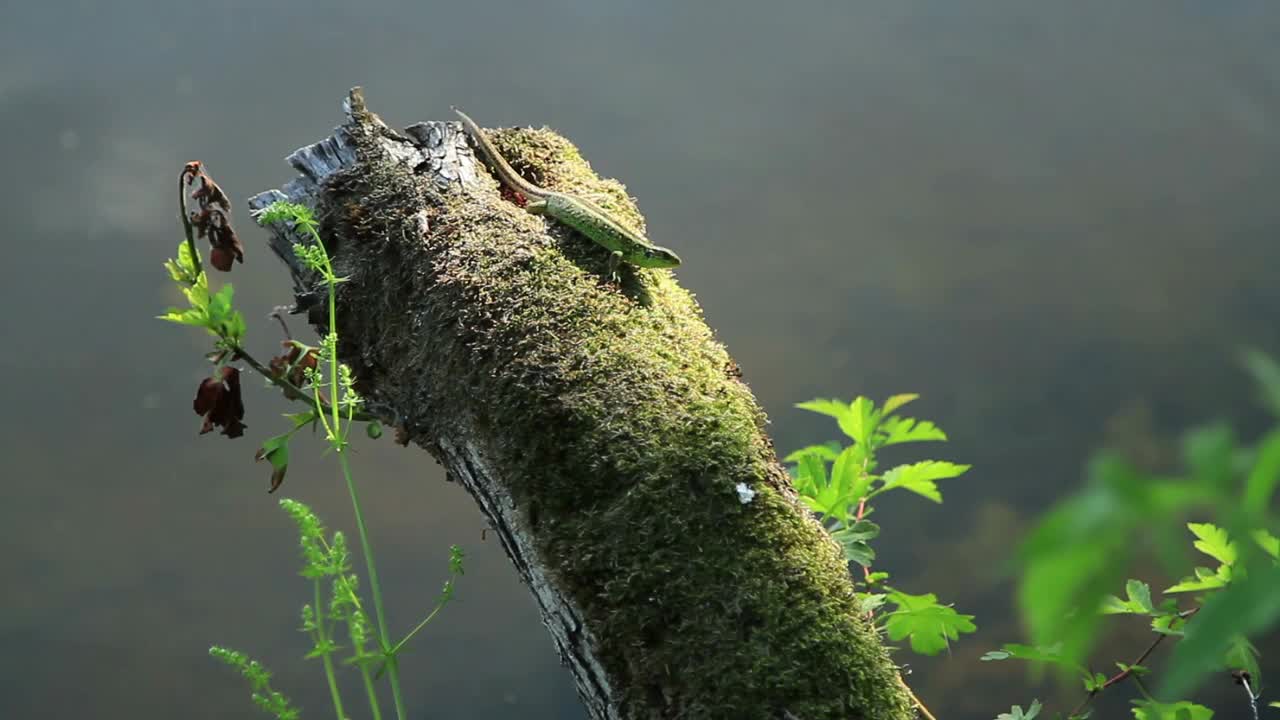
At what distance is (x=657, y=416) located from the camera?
155 cm

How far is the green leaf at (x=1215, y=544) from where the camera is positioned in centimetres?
167

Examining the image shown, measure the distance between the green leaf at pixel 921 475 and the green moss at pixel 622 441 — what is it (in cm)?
41

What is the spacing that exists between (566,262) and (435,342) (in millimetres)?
255

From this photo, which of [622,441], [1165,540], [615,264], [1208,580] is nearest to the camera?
[1165,540]

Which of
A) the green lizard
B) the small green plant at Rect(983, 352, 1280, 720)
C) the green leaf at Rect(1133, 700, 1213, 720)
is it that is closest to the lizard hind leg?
the green lizard

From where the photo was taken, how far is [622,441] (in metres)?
1.53

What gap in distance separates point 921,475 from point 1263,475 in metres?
1.69

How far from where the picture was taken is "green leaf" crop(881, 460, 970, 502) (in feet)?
6.21

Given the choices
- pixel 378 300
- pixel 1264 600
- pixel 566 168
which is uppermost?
pixel 566 168

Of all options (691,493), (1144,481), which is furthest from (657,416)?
(1144,481)

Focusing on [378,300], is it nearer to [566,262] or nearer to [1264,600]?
[566,262]

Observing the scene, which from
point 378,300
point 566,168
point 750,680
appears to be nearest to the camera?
point 750,680

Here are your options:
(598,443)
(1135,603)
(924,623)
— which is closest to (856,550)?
(924,623)

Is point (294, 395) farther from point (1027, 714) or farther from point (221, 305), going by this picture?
point (1027, 714)
